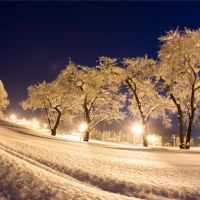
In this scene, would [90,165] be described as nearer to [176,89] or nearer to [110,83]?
[176,89]

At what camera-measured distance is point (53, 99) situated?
41625mm

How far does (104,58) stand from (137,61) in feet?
13.6

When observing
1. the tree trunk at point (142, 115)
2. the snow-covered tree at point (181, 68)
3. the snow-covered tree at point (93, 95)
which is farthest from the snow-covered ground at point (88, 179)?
the snow-covered tree at point (93, 95)

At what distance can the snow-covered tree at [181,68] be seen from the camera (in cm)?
2909

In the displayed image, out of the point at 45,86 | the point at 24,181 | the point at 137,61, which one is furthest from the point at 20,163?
the point at 45,86

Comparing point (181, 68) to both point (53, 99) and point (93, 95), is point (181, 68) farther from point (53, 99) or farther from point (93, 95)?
point (53, 99)

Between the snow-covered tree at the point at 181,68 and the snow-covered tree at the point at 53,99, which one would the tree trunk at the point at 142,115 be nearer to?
the snow-covered tree at the point at 181,68

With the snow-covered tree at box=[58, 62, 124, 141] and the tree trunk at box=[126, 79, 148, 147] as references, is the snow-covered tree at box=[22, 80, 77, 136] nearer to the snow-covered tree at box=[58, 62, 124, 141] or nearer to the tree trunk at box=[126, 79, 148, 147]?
the snow-covered tree at box=[58, 62, 124, 141]

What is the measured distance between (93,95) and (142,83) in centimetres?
624

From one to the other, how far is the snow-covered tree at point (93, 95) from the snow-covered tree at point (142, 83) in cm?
186

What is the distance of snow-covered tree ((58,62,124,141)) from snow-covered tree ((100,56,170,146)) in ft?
6.11

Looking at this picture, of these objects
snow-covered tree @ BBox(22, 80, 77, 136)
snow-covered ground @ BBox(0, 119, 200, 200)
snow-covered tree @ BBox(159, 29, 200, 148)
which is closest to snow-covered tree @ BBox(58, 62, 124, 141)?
snow-covered tree @ BBox(22, 80, 77, 136)

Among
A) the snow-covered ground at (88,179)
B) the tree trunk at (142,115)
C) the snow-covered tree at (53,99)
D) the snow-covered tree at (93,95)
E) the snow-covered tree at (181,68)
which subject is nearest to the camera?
the snow-covered ground at (88,179)

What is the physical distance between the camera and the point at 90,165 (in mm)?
13000
